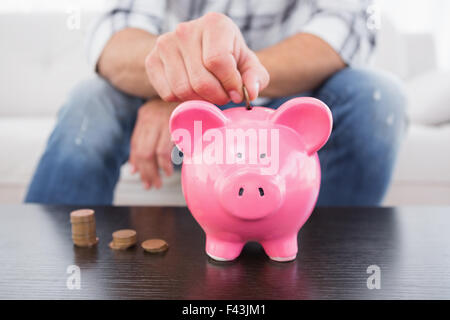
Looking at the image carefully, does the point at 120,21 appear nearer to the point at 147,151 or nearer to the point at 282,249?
the point at 147,151

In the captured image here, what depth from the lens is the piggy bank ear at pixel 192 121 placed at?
46cm

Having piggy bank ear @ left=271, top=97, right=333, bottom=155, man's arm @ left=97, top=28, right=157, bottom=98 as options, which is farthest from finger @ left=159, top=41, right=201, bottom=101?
man's arm @ left=97, top=28, right=157, bottom=98

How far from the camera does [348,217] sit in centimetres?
69

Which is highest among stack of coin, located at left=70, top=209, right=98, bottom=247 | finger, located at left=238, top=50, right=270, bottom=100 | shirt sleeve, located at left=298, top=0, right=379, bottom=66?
shirt sleeve, located at left=298, top=0, right=379, bottom=66

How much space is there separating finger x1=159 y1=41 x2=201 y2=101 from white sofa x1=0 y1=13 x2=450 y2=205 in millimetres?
831

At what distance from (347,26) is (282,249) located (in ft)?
2.01

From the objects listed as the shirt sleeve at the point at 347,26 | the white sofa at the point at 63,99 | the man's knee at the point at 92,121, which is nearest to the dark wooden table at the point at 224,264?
the man's knee at the point at 92,121

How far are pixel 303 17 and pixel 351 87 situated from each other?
0.84 ft

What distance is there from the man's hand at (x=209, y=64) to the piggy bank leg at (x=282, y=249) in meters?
0.19

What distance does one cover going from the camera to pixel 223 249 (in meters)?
0.50

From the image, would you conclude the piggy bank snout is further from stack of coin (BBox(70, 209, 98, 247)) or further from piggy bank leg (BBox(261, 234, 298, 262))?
stack of coin (BBox(70, 209, 98, 247))

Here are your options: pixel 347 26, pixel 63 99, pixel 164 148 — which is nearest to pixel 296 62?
pixel 347 26

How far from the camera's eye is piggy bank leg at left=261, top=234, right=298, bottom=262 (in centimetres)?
50

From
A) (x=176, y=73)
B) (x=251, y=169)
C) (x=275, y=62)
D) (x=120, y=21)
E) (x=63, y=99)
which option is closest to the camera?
(x=251, y=169)
